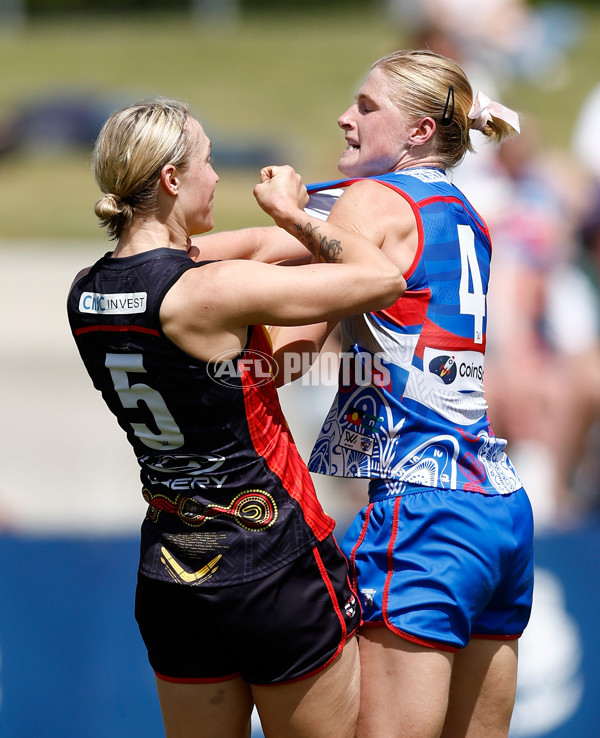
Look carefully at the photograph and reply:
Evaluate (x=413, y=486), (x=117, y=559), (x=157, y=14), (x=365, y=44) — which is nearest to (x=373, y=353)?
(x=413, y=486)

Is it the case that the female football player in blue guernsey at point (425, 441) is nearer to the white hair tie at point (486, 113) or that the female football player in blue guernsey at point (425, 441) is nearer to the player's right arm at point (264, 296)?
the white hair tie at point (486, 113)

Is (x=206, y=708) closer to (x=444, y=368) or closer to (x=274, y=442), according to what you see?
(x=274, y=442)

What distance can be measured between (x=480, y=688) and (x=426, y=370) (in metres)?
0.82

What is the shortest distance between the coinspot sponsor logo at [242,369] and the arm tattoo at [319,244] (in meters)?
0.26

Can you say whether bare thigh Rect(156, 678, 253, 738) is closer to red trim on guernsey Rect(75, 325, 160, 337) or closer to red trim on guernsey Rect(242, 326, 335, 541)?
red trim on guernsey Rect(242, 326, 335, 541)

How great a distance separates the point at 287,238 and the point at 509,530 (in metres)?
0.97

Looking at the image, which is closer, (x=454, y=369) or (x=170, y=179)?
(x=170, y=179)

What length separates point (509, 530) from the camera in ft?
7.73

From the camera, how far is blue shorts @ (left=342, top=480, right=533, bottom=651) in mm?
2238

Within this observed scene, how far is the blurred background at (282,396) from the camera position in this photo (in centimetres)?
399

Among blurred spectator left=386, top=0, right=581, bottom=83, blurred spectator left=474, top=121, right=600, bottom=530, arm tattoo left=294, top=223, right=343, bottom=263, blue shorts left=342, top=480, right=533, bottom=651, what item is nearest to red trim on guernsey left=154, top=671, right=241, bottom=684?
blue shorts left=342, top=480, right=533, bottom=651

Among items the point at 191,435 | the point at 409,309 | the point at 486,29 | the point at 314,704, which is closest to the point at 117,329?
the point at 191,435

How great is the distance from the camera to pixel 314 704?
2180 millimetres

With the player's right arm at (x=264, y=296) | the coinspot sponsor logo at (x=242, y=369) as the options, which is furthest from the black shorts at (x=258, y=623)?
the player's right arm at (x=264, y=296)
